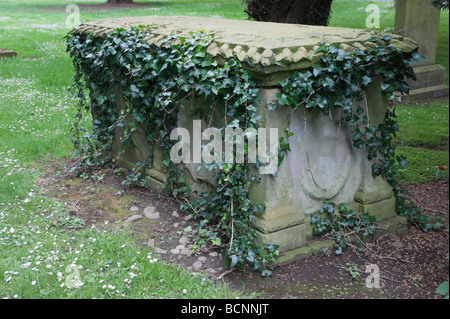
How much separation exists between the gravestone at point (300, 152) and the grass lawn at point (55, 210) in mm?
712

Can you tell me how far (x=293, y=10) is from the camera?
7.93 m

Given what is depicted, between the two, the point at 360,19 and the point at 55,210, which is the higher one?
the point at 360,19

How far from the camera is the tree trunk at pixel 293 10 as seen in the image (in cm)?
790

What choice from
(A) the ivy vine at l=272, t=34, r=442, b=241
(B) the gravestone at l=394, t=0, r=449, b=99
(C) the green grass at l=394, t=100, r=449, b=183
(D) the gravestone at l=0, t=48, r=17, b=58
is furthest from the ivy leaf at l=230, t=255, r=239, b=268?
(D) the gravestone at l=0, t=48, r=17, b=58

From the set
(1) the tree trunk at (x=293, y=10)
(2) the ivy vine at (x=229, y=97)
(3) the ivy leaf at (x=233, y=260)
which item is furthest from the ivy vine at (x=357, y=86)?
(1) the tree trunk at (x=293, y=10)

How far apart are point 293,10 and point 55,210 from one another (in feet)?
17.4

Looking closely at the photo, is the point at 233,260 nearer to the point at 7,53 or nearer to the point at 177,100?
the point at 177,100

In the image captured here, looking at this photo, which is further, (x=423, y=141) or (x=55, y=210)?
(x=423, y=141)

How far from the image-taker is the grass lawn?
3.13 meters

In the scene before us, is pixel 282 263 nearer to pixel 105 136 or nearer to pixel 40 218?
pixel 40 218

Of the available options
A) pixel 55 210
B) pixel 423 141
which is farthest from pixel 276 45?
pixel 423 141

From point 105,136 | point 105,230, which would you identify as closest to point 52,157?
point 105,136

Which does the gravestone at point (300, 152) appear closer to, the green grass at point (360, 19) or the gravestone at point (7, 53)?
the green grass at point (360, 19)

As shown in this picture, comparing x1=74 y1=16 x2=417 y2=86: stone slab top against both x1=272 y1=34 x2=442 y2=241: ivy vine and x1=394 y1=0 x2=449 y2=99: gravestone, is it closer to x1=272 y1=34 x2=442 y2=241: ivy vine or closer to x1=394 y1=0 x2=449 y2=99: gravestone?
x1=272 y1=34 x2=442 y2=241: ivy vine
